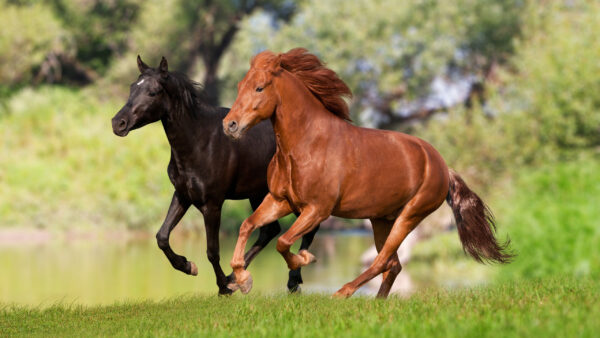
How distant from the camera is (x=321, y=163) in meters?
6.36

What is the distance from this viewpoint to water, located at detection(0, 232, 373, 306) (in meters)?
15.9

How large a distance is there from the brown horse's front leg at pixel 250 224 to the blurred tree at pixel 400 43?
15.7 meters

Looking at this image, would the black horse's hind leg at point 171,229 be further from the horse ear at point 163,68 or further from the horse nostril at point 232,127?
the horse nostril at point 232,127

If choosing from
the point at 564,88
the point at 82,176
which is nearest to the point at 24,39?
the point at 82,176

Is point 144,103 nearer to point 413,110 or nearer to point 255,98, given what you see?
point 255,98

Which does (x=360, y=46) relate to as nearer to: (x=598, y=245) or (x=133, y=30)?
(x=598, y=245)

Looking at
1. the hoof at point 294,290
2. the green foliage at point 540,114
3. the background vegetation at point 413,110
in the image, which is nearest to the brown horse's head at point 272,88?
the hoof at point 294,290

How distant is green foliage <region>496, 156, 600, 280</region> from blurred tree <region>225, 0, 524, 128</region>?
5.68m

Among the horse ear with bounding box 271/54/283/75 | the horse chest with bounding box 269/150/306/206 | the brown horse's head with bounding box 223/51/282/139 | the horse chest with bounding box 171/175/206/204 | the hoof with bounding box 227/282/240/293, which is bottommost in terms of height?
the hoof with bounding box 227/282/240/293

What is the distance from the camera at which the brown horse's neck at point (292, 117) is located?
21.0 ft

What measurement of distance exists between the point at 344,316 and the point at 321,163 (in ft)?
4.45

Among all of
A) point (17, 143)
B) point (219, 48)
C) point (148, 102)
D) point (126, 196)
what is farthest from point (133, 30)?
point (148, 102)

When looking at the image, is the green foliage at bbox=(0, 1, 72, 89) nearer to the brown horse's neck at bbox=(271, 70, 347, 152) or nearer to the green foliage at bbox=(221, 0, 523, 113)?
the green foliage at bbox=(221, 0, 523, 113)

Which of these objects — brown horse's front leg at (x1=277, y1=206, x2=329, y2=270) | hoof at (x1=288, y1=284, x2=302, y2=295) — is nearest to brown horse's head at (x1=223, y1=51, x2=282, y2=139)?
brown horse's front leg at (x1=277, y1=206, x2=329, y2=270)
